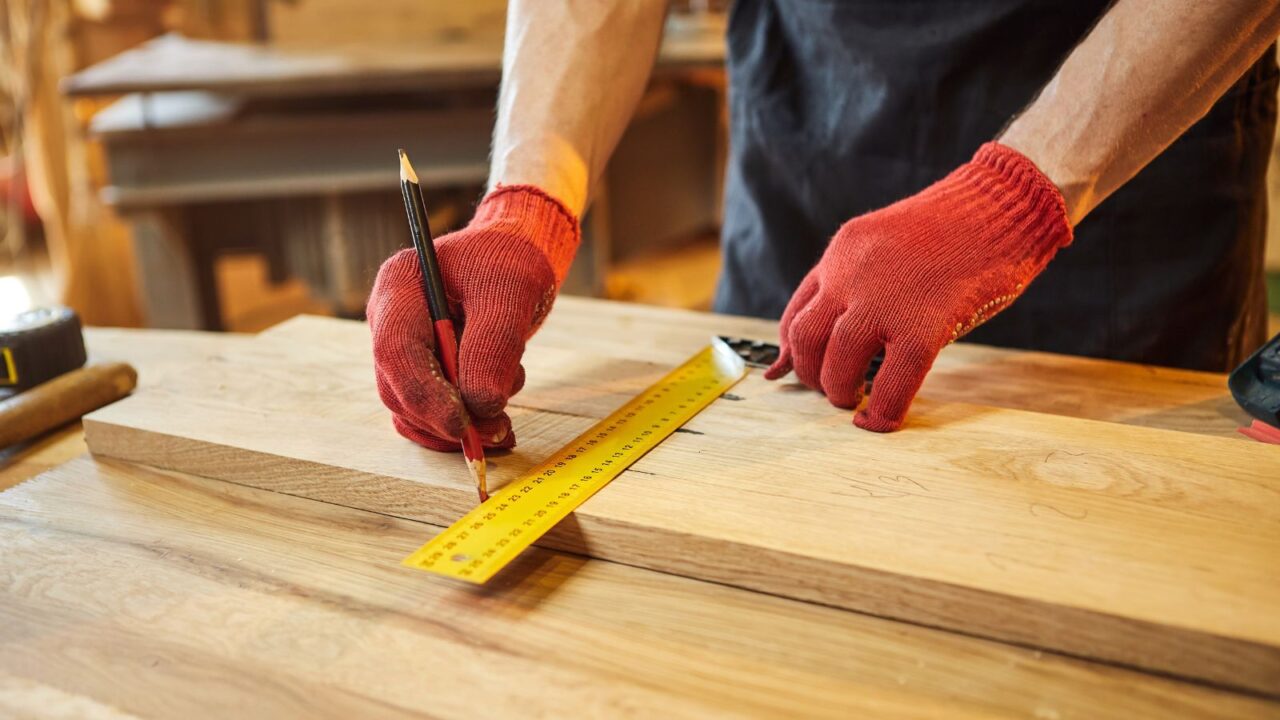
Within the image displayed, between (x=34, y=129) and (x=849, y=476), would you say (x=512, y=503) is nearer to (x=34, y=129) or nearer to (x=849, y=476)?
(x=849, y=476)

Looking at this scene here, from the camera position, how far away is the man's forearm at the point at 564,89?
1.15m

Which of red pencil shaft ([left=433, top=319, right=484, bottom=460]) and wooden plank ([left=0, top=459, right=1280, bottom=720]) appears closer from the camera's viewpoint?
wooden plank ([left=0, top=459, right=1280, bottom=720])

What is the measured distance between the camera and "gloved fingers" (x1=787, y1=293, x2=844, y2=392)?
3.24 ft

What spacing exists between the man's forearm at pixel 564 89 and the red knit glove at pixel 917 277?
338 mm

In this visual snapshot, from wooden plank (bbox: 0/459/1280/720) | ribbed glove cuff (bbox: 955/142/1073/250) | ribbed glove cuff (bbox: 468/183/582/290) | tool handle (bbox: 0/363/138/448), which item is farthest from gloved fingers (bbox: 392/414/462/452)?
ribbed glove cuff (bbox: 955/142/1073/250)

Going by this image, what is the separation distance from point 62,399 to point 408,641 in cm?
69

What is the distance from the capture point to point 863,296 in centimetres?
96

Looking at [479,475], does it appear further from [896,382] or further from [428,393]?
[896,382]

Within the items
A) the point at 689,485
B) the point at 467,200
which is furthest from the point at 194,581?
the point at 467,200

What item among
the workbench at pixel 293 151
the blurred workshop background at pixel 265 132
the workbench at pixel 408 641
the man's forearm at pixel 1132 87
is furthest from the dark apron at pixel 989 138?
the workbench at pixel 293 151

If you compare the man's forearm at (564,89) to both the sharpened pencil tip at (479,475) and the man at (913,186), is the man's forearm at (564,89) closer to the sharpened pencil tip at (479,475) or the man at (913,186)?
the man at (913,186)

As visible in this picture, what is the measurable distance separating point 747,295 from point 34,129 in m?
3.02

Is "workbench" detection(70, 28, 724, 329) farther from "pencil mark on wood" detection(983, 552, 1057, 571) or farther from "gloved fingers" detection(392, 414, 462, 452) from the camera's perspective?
"pencil mark on wood" detection(983, 552, 1057, 571)

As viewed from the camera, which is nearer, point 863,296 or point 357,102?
point 863,296
